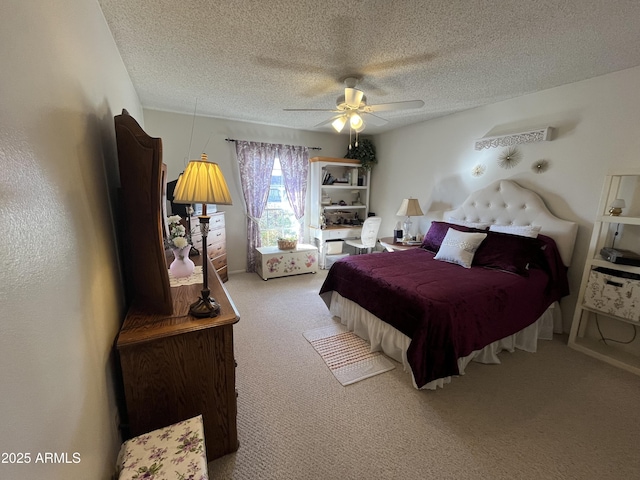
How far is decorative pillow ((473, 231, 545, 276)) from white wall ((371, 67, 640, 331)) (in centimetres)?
50

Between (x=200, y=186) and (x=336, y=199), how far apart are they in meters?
3.93

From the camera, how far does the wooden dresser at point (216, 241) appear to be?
3467 mm

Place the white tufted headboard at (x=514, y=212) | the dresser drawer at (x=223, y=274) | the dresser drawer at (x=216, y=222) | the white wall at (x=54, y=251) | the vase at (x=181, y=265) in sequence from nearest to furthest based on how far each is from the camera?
the white wall at (x=54, y=251) → the vase at (x=181, y=265) → the white tufted headboard at (x=514, y=212) → the dresser drawer at (x=216, y=222) → the dresser drawer at (x=223, y=274)

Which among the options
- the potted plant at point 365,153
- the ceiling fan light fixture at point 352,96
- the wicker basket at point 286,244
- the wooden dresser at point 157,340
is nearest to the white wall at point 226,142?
the potted plant at point 365,153

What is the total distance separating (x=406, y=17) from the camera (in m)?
1.58

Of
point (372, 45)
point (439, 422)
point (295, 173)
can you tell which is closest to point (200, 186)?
point (372, 45)

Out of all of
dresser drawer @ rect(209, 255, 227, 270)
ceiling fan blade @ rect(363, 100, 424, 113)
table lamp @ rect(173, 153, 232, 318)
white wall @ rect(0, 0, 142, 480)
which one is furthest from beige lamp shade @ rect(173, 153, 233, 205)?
dresser drawer @ rect(209, 255, 227, 270)

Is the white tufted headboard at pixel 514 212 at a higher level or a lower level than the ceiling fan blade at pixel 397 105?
lower

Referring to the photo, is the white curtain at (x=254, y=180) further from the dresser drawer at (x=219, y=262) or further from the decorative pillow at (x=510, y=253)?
the decorative pillow at (x=510, y=253)

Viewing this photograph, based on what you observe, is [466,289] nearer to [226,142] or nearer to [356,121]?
[356,121]

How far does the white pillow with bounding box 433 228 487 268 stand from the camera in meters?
2.73

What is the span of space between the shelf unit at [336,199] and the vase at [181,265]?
2.91 m

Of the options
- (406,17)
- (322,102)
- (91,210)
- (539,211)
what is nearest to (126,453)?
(91,210)

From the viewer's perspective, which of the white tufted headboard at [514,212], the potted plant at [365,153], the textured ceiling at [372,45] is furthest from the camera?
the potted plant at [365,153]
